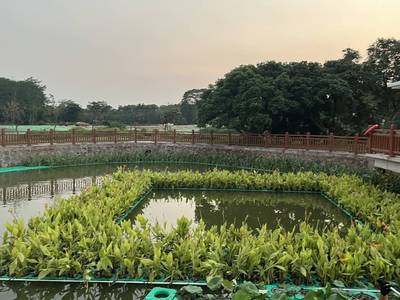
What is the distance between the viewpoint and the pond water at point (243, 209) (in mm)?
8797

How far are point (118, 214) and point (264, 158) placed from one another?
1113 cm

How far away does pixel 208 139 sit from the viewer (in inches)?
893

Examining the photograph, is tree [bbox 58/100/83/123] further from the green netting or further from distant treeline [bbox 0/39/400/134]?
the green netting

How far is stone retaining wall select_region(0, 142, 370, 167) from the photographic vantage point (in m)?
16.7

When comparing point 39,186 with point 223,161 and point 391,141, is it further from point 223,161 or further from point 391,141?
point 391,141

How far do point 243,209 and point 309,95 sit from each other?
476 inches

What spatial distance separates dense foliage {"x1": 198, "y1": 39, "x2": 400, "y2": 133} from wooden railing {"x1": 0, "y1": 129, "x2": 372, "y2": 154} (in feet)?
2.81

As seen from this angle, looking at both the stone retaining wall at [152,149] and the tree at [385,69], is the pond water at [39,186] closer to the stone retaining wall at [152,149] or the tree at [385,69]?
the stone retaining wall at [152,149]

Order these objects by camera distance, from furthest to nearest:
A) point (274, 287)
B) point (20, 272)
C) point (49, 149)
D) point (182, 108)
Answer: point (182, 108)
point (49, 149)
point (20, 272)
point (274, 287)

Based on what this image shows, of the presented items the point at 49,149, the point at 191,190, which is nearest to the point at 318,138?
the point at 191,190

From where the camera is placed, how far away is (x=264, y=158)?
59.9 feet

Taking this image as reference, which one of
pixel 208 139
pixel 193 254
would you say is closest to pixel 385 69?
pixel 208 139

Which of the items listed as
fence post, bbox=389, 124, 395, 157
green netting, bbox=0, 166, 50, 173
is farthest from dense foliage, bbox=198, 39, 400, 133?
fence post, bbox=389, 124, 395, 157

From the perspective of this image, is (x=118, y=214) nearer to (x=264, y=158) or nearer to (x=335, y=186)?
(x=335, y=186)
